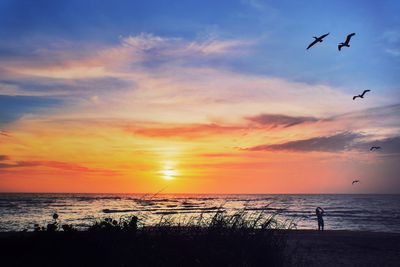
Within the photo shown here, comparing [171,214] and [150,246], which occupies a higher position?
[150,246]

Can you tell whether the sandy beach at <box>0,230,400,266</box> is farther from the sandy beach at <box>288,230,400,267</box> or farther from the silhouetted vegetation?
the sandy beach at <box>288,230,400,267</box>

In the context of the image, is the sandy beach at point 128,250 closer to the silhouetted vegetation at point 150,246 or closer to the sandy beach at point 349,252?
the silhouetted vegetation at point 150,246

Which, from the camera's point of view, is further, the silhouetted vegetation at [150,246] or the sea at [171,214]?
the sea at [171,214]

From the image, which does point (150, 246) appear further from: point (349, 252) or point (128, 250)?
point (349, 252)

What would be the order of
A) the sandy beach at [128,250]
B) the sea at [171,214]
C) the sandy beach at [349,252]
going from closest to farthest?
the sandy beach at [128,250] → the sandy beach at [349,252] → the sea at [171,214]

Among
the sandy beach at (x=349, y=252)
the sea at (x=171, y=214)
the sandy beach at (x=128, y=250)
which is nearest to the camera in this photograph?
the sandy beach at (x=128, y=250)

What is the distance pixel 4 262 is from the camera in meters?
7.32

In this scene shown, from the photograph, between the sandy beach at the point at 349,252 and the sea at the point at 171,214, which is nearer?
the sandy beach at the point at 349,252

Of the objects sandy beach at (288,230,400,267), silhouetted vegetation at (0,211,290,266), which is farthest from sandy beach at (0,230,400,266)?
sandy beach at (288,230,400,267)

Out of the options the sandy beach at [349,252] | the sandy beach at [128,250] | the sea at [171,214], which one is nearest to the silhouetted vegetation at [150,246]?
the sandy beach at [128,250]

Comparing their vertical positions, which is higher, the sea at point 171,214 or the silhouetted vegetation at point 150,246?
the silhouetted vegetation at point 150,246

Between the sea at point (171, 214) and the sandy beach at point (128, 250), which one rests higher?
the sandy beach at point (128, 250)

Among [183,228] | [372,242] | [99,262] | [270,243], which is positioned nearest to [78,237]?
[99,262]

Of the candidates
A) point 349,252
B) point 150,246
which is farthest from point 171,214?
point 150,246
